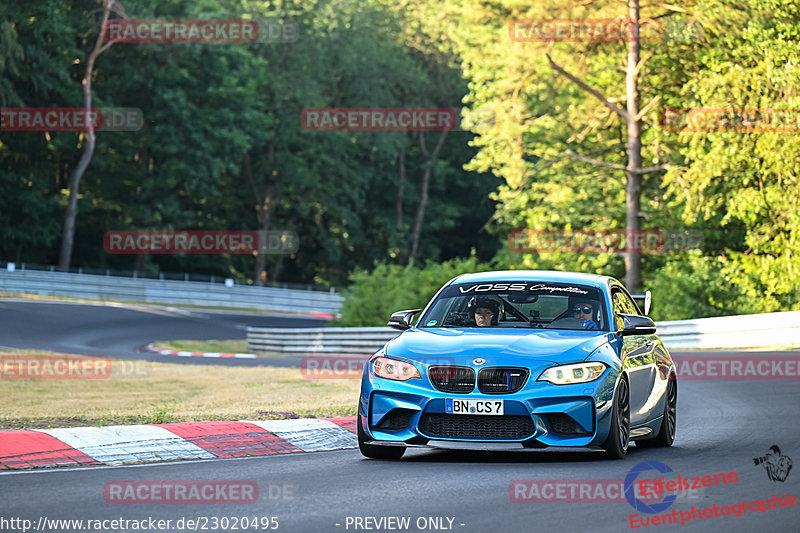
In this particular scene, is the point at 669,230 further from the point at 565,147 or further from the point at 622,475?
the point at 622,475

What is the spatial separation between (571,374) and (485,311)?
5.04ft

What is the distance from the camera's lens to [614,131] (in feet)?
147

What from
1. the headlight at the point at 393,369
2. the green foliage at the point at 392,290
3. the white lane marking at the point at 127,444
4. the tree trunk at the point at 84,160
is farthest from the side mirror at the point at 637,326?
the tree trunk at the point at 84,160

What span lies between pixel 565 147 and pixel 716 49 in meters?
9.44

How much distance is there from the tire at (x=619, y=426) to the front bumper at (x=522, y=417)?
0.08 metres

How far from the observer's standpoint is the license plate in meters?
9.79

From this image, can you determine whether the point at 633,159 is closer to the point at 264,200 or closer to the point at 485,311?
the point at 485,311

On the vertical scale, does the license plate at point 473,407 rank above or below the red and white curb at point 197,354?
above

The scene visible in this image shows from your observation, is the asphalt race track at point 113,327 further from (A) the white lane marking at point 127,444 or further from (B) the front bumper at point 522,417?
(B) the front bumper at point 522,417

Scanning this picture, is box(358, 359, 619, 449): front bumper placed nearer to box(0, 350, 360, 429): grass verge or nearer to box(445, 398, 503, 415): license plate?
box(445, 398, 503, 415): license plate

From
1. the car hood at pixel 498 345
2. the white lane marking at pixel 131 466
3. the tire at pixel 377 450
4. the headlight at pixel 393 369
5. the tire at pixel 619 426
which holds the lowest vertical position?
the white lane marking at pixel 131 466

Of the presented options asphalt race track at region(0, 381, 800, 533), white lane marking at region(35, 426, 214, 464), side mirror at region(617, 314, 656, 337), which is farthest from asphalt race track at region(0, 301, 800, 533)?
side mirror at region(617, 314, 656, 337)

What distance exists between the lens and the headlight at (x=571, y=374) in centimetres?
986

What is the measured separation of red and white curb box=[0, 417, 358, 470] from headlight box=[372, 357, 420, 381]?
1.50m
